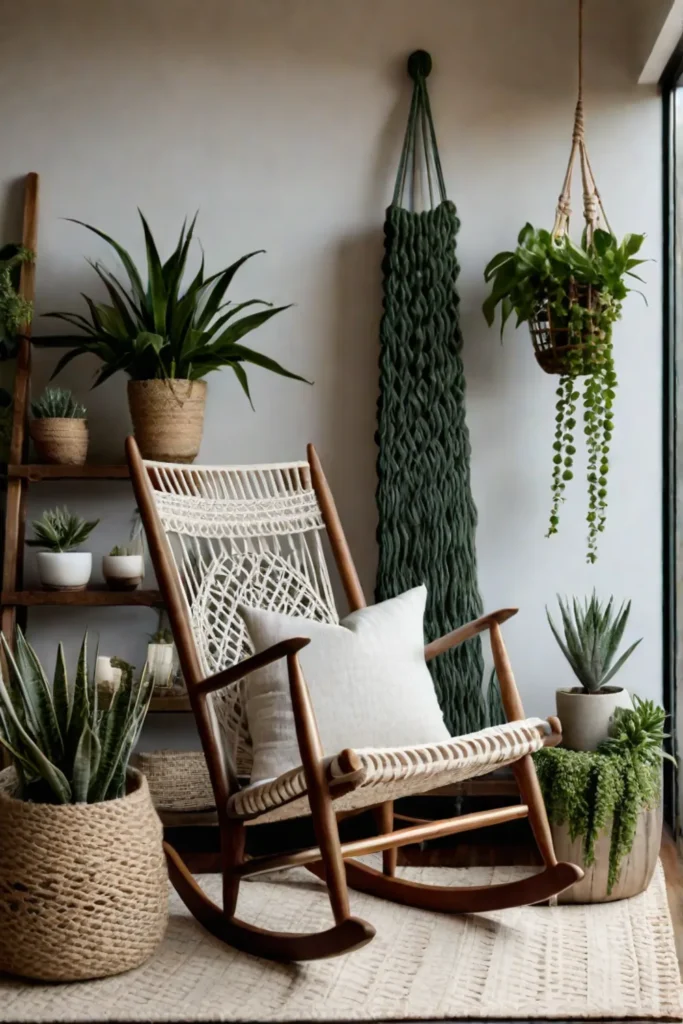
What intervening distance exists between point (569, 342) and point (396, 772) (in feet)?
4.22

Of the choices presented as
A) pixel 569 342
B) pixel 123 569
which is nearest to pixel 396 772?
pixel 123 569

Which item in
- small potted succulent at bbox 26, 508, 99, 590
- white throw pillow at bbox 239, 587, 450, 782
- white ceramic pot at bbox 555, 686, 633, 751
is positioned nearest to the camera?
white throw pillow at bbox 239, 587, 450, 782

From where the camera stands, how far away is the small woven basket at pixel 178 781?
2.67 m

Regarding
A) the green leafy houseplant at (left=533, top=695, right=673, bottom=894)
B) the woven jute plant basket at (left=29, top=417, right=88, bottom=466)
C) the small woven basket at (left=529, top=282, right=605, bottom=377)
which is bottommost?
the green leafy houseplant at (left=533, top=695, right=673, bottom=894)

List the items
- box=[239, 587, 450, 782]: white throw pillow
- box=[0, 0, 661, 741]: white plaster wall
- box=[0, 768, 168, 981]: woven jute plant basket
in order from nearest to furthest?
box=[0, 768, 168, 981]: woven jute plant basket, box=[239, 587, 450, 782]: white throw pillow, box=[0, 0, 661, 741]: white plaster wall

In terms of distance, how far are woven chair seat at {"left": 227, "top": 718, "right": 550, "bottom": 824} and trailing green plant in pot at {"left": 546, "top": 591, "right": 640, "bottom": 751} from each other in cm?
46

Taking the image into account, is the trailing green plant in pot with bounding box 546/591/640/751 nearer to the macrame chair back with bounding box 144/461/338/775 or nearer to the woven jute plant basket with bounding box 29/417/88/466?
the macrame chair back with bounding box 144/461/338/775

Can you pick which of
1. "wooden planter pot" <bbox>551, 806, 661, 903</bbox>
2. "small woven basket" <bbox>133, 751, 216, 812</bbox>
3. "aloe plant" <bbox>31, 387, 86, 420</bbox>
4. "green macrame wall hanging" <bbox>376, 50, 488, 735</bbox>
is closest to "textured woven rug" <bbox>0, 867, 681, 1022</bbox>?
"wooden planter pot" <bbox>551, 806, 661, 903</bbox>

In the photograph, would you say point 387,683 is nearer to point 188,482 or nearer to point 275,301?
point 188,482

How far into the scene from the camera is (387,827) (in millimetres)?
2412

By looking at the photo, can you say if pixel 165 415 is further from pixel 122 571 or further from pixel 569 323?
pixel 569 323

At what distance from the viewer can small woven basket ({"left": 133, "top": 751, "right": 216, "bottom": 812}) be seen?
2674mm

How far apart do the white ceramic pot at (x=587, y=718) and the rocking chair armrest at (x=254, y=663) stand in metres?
0.83

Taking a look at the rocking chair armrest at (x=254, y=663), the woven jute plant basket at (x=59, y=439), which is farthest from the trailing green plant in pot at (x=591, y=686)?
the woven jute plant basket at (x=59, y=439)
